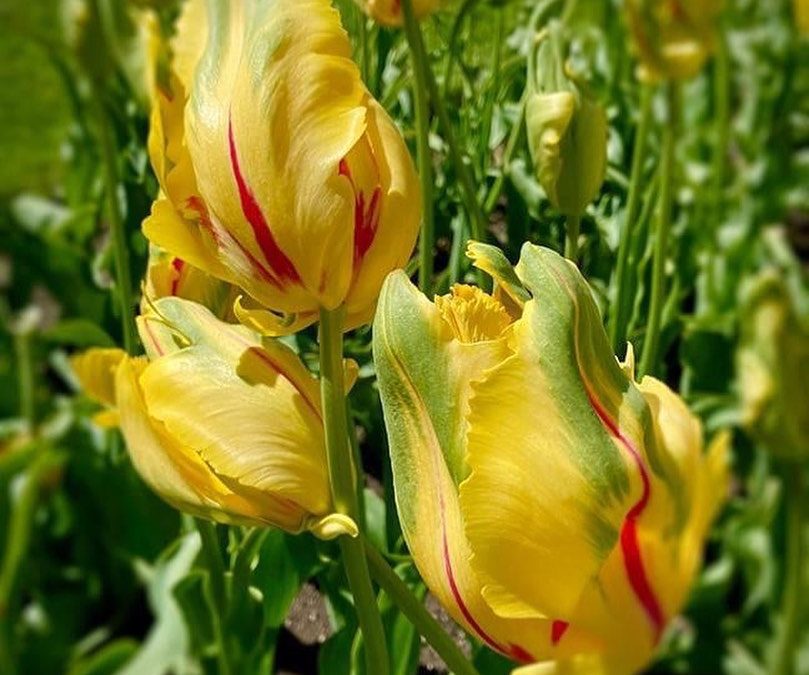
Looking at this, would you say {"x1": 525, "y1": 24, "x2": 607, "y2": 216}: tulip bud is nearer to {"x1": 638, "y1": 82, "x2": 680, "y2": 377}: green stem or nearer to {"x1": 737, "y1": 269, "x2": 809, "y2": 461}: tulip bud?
{"x1": 638, "y1": 82, "x2": 680, "y2": 377}: green stem

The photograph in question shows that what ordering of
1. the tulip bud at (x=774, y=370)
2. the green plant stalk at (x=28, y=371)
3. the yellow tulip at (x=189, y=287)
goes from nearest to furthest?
the tulip bud at (x=774, y=370) → the yellow tulip at (x=189, y=287) → the green plant stalk at (x=28, y=371)

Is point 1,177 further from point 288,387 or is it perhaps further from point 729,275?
point 288,387

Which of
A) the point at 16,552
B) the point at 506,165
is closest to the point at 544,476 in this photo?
the point at 506,165

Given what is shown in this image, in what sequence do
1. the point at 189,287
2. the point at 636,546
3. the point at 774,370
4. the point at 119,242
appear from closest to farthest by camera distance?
the point at 774,370
the point at 636,546
the point at 189,287
the point at 119,242

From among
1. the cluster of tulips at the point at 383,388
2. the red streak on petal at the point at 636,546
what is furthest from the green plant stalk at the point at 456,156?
the red streak on petal at the point at 636,546

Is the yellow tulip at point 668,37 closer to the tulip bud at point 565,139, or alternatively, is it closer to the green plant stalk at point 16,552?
the tulip bud at point 565,139

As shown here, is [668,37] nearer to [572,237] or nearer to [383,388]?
[572,237]

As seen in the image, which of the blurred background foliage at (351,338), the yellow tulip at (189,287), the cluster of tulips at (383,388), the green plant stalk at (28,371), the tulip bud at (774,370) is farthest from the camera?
the green plant stalk at (28,371)
